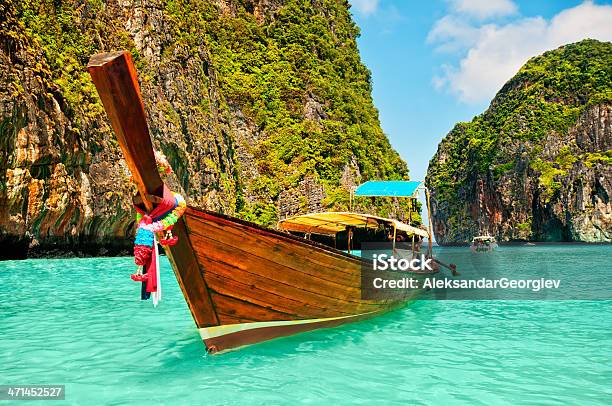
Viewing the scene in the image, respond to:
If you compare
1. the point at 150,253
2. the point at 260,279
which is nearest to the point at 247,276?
the point at 260,279

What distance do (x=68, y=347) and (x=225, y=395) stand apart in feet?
10.9

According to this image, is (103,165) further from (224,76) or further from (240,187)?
(224,76)

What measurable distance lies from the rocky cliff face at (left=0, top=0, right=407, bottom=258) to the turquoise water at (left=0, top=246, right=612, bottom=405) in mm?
13302

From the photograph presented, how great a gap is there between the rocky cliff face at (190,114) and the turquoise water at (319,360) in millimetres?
13302

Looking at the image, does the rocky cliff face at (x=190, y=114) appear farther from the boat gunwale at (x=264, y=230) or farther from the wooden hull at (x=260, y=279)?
the boat gunwale at (x=264, y=230)

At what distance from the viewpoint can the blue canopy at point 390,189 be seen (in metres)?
12.2

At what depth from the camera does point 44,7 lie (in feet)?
85.8

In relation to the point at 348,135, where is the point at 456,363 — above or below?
below

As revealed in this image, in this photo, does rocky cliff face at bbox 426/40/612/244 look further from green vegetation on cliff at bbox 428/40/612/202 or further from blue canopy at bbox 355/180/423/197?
blue canopy at bbox 355/180/423/197

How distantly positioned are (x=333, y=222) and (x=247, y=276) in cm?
460

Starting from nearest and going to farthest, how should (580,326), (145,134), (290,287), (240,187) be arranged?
(145,134) < (290,287) < (580,326) < (240,187)

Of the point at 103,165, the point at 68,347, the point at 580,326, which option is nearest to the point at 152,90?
the point at 103,165

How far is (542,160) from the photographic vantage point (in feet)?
245

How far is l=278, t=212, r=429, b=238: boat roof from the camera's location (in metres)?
9.80
